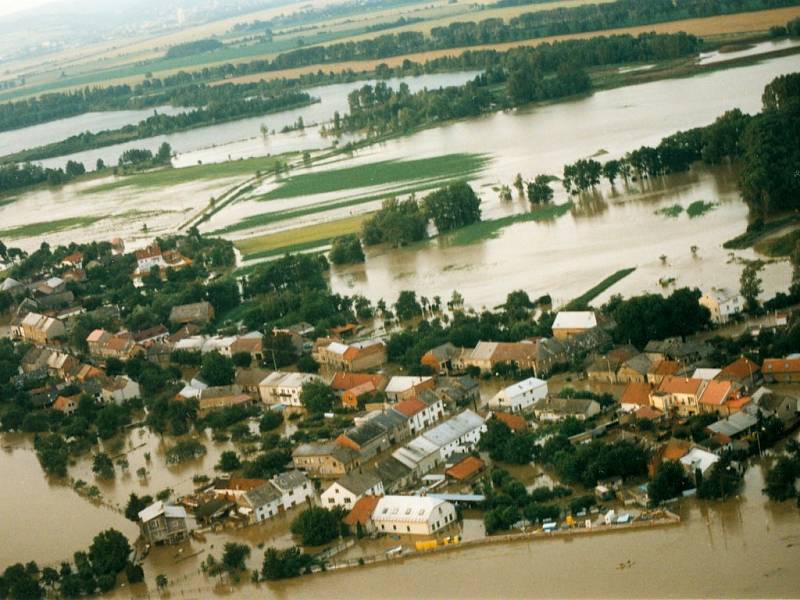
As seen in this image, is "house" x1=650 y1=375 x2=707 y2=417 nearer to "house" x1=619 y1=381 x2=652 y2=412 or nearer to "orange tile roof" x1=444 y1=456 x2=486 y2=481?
"house" x1=619 y1=381 x2=652 y2=412

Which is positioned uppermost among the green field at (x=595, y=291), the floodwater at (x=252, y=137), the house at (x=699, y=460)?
the floodwater at (x=252, y=137)

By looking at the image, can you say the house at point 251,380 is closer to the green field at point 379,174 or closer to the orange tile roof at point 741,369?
the orange tile roof at point 741,369

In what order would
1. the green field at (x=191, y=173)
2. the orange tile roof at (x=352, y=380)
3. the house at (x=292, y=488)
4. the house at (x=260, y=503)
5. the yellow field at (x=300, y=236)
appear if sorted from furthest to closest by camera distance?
the green field at (x=191, y=173), the yellow field at (x=300, y=236), the orange tile roof at (x=352, y=380), the house at (x=292, y=488), the house at (x=260, y=503)

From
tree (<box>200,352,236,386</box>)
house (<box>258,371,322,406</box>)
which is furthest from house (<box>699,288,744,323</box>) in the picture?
tree (<box>200,352,236,386</box>)

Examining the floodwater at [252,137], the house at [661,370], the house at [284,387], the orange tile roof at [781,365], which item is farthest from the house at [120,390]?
the floodwater at [252,137]

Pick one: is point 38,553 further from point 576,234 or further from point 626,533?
point 576,234

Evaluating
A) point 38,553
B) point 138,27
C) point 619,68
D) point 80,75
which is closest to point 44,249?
point 38,553

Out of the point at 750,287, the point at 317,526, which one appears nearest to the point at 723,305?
the point at 750,287

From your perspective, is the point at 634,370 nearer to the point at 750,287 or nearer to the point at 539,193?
the point at 750,287
